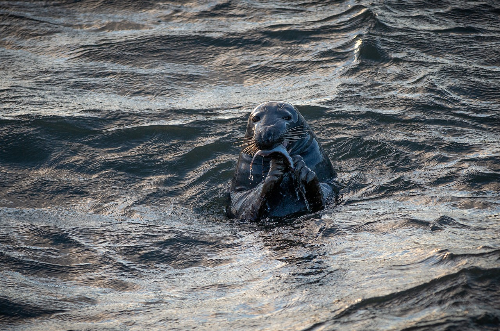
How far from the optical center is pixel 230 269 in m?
4.51

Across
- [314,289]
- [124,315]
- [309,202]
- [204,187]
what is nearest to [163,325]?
[124,315]

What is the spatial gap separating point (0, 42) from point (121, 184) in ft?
17.6

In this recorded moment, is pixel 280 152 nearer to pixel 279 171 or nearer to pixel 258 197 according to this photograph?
pixel 279 171

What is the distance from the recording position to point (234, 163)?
7.51 meters

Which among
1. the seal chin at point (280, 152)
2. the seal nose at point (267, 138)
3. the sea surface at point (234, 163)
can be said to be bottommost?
the sea surface at point (234, 163)

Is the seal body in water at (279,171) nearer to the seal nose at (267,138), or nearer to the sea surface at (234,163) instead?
the seal nose at (267,138)

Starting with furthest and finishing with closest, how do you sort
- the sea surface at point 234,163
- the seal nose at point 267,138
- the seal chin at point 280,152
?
1. the seal nose at point 267,138
2. the seal chin at point 280,152
3. the sea surface at point 234,163

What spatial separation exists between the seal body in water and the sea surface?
0.19 meters

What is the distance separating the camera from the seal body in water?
17.0 ft

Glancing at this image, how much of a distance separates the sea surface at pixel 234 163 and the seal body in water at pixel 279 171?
0.61 feet

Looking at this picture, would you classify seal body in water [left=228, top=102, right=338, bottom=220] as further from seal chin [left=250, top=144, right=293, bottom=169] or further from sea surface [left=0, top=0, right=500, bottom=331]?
sea surface [left=0, top=0, right=500, bottom=331]

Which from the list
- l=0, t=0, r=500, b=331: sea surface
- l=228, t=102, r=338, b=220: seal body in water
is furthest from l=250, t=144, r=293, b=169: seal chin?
l=0, t=0, r=500, b=331: sea surface

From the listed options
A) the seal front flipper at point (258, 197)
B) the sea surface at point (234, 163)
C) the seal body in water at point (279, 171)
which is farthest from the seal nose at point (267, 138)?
the sea surface at point (234, 163)

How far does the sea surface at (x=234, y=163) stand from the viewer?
3818 mm
